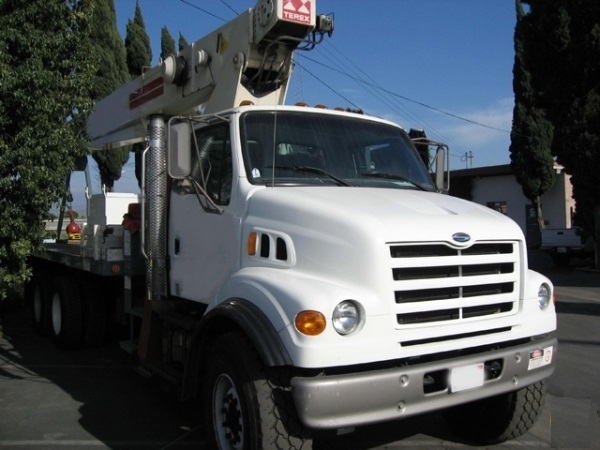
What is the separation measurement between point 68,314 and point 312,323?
5308 millimetres

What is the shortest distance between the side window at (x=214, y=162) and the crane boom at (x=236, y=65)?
0.77 metres

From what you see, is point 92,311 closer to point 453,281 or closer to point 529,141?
point 453,281

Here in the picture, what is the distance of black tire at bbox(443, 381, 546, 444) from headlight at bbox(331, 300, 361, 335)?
168 cm

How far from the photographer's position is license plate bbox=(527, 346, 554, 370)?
3968 millimetres

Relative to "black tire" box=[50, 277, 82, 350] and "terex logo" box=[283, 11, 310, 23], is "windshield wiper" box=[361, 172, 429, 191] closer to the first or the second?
"terex logo" box=[283, 11, 310, 23]

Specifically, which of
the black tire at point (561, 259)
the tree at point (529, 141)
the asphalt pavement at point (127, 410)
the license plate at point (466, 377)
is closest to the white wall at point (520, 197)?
the tree at point (529, 141)

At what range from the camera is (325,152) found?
4.71 m

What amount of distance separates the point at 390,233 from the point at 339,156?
134cm

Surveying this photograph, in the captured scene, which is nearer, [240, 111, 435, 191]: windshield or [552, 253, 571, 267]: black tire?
[240, 111, 435, 191]: windshield

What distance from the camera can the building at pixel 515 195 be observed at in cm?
2627

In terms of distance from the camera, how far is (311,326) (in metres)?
3.31

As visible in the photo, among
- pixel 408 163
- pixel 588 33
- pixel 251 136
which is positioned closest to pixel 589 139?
pixel 588 33

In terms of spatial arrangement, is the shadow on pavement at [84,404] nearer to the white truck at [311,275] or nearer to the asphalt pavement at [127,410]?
the asphalt pavement at [127,410]

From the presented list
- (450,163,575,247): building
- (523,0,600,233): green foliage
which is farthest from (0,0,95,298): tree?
(450,163,575,247): building
